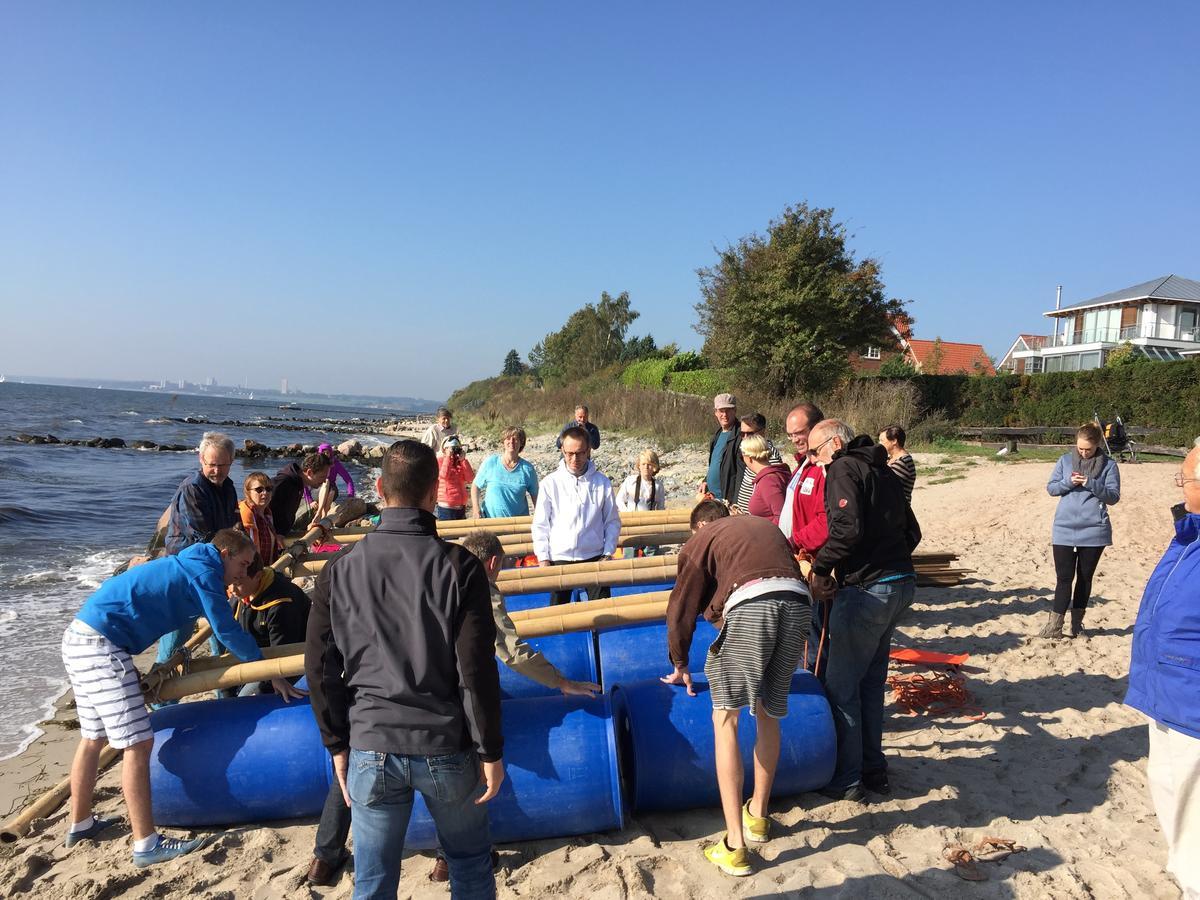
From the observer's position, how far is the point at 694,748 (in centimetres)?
357

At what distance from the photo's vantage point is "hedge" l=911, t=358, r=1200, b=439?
19078 mm

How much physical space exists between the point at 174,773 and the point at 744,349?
838 inches

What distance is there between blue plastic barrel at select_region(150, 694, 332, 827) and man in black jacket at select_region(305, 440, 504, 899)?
4.82 ft

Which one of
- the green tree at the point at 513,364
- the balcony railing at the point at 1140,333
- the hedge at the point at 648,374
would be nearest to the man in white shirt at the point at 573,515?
the hedge at the point at 648,374

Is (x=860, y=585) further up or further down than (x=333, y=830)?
further up

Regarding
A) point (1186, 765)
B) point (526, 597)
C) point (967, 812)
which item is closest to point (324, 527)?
point (526, 597)

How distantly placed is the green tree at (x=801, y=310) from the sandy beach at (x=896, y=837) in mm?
17847

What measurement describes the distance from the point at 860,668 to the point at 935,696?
1.82m

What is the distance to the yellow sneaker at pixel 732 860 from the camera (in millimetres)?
3172

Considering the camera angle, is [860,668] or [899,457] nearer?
[860,668]

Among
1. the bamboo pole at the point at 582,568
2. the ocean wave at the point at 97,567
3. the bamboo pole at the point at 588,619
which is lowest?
the ocean wave at the point at 97,567

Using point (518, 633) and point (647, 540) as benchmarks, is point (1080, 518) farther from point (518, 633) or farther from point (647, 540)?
point (518, 633)

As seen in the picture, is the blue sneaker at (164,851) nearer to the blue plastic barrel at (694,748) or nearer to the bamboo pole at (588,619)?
the bamboo pole at (588,619)

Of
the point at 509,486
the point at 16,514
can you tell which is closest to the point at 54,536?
the point at 16,514
